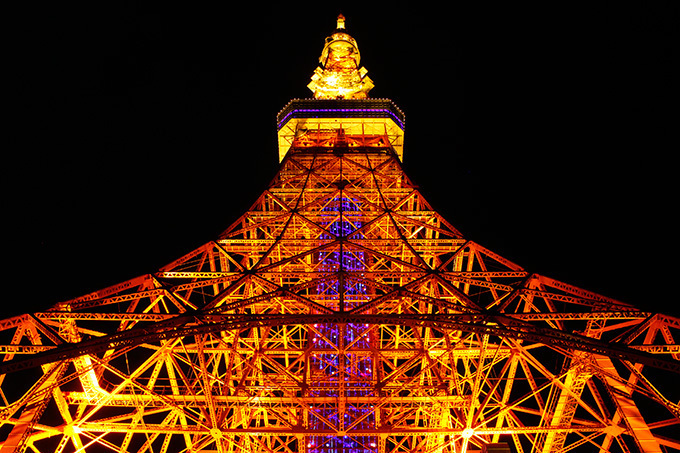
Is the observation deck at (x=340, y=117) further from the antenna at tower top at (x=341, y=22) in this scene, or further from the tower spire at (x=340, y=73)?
the antenna at tower top at (x=341, y=22)

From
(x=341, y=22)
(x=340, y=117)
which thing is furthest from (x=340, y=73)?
(x=340, y=117)

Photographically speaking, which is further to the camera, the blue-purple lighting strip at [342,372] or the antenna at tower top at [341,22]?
the antenna at tower top at [341,22]

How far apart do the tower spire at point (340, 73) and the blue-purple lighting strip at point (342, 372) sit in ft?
50.9

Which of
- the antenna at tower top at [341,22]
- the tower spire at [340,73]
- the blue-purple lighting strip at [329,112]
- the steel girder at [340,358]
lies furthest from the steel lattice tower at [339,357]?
the antenna at tower top at [341,22]

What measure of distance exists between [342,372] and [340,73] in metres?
24.4

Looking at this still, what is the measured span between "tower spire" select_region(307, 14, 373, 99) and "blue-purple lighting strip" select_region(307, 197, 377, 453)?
50.9ft

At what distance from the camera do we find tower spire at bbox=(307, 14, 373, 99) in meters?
31.9

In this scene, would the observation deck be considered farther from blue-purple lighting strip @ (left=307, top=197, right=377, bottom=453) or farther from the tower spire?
blue-purple lighting strip @ (left=307, top=197, right=377, bottom=453)

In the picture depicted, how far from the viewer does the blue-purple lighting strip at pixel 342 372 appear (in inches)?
473

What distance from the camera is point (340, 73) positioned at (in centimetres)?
3231

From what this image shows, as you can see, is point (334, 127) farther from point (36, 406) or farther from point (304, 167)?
point (36, 406)

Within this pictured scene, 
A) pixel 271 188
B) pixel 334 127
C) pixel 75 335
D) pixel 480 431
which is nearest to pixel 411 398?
Answer: pixel 480 431

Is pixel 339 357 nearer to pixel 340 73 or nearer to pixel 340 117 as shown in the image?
pixel 340 117

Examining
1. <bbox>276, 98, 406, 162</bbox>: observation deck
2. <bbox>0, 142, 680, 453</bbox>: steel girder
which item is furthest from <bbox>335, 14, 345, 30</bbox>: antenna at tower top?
<bbox>0, 142, 680, 453</bbox>: steel girder
